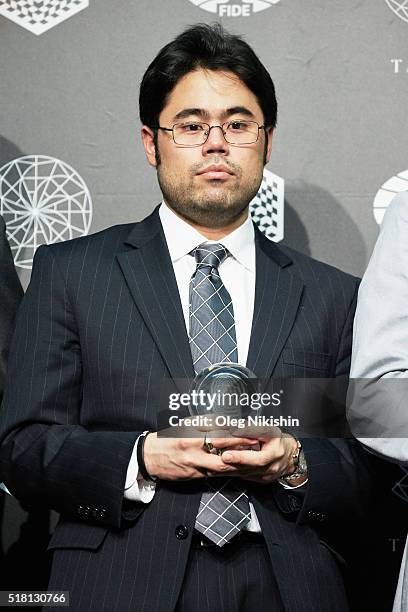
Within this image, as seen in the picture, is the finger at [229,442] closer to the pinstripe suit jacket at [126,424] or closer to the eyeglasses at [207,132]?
the pinstripe suit jacket at [126,424]

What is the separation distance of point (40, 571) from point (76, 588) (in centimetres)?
60

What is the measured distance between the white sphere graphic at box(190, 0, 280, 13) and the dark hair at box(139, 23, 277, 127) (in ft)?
1.05

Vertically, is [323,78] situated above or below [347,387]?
above

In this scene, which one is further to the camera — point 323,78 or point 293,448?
point 323,78

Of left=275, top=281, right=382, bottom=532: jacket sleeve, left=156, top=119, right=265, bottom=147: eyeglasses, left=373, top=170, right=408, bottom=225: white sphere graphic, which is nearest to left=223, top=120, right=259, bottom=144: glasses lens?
left=156, top=119, right=265, bottom=147: eyeglasses

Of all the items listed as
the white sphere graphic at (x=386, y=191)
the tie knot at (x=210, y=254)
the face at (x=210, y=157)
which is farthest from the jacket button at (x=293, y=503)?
the white sphere graphic at (x=386, y=191)

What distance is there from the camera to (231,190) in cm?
181

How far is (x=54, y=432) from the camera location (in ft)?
5.32

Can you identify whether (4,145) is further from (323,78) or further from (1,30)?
(323,78)

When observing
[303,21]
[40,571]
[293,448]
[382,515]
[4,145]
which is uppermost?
[303,21]

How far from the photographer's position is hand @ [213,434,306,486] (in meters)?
1.51

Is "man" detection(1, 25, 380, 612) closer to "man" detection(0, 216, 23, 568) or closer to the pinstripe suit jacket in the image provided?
the pinstripe suit jacket

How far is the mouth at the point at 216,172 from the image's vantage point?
179 cm

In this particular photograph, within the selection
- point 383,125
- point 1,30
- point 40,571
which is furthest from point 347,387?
point 1,30
